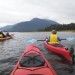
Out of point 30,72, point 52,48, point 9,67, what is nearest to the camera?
point 30,72

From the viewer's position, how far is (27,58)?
10656mm

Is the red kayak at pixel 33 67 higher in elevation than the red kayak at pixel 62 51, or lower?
higher

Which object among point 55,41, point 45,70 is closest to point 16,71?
point 45,70

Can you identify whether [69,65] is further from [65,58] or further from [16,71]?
[16,71]

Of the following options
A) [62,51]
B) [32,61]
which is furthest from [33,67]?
[62,51]

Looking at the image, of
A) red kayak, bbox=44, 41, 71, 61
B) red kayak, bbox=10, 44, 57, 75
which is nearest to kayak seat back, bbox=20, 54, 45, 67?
red kayak, bbox=10, 44, 57, 75

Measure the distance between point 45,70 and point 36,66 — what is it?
0.79 m

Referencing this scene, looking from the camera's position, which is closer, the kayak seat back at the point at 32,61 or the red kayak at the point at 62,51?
the kayak seat back at the point at 32,61

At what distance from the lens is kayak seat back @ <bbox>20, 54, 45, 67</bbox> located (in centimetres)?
1015

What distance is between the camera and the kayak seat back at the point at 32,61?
1015 cm

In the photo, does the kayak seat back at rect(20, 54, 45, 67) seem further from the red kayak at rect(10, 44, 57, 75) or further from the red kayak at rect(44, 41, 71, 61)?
the red kayak at rect(44, 41, 71, 61)

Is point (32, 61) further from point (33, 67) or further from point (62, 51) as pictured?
point (62, 51)

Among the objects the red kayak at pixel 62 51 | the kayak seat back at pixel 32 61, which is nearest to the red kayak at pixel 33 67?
the kayak seat back at pixel 32 61

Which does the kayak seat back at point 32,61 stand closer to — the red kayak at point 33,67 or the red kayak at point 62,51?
the red kayak at point 33,67
